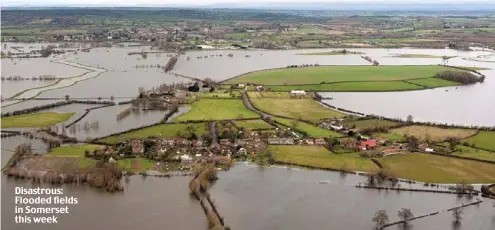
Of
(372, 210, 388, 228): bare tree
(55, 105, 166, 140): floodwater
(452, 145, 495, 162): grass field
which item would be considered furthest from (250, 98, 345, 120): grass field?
(372, 210, 388, 228): bare tree

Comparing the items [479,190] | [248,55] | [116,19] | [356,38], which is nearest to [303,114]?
[479,190]

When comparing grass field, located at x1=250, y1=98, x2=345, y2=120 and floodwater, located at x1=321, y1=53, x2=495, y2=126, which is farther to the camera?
floodwater, located at x1=321, y1=53, x2=495, y2=126

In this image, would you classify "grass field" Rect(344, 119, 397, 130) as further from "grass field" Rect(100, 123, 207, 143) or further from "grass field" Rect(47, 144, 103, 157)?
"grass field" Rect(47, 144, 103, 157)

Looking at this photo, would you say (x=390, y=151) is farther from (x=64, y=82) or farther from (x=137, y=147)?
(x=64, y=82)

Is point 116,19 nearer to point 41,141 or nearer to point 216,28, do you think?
point 216,28

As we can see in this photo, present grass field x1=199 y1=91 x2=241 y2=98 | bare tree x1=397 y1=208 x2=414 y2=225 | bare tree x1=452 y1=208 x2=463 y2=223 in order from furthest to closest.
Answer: grass field x1=199 y1=91 x2=241 y2=98 < bare tree x1=452 y1=208 x2=463 y2=223 < bare tree x1=397 y1=208 x2=414 y2=225
